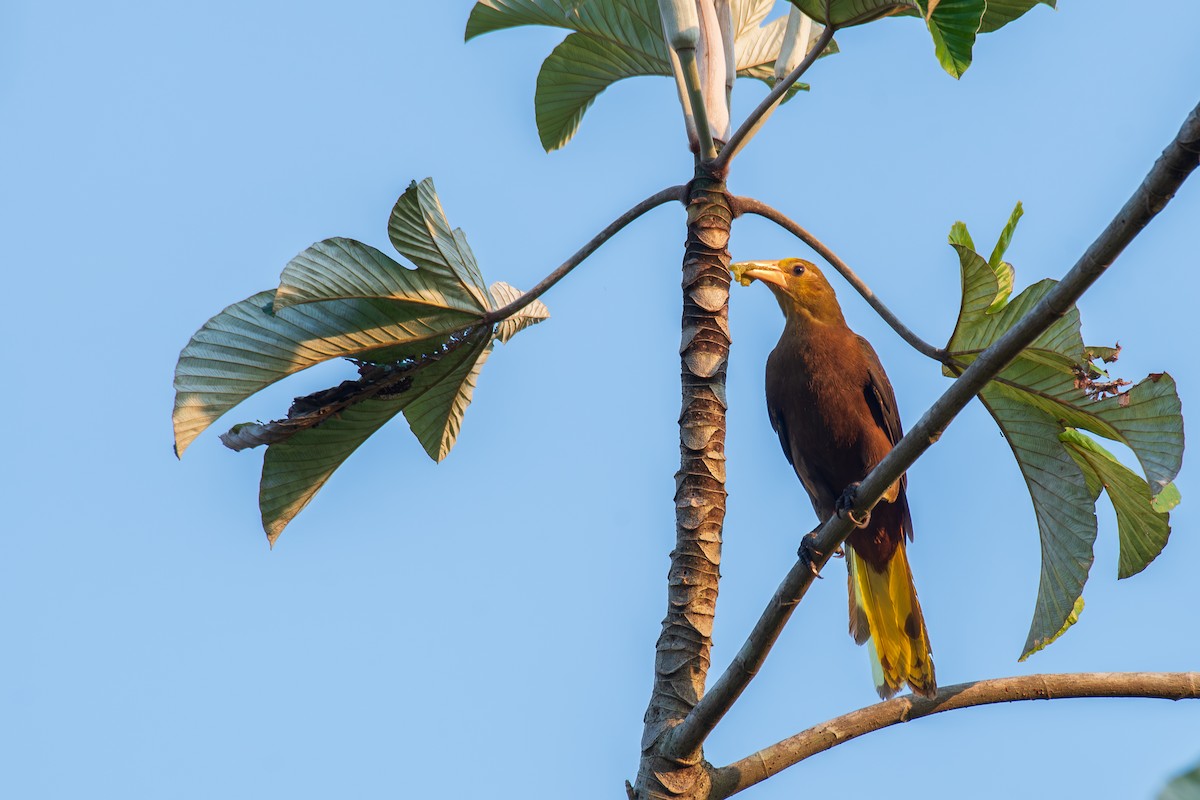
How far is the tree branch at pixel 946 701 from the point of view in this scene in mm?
3301

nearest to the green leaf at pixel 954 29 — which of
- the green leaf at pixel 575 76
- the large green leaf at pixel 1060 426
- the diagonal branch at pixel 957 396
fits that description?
the large green leaf at pixel 1060 426

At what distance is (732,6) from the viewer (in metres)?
4.74

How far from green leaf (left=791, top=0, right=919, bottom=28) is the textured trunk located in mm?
678

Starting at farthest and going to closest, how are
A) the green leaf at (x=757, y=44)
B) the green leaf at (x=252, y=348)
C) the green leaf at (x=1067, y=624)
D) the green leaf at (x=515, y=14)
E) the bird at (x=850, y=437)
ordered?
1. the green leaf at (x=757, y=44)
2. the bird at (x=850, y=437)
3. the green leaf at (x=515, y=14)
4. the green leaf at (x=1067, y=624)
5. the green leaf at (x=252, y=348)

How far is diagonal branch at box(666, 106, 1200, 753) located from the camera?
88.1 inches

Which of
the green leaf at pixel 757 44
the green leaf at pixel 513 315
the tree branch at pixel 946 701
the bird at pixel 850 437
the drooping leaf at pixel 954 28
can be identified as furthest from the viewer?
the green leaf at pixel 757 44

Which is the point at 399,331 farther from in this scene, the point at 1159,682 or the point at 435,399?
the point at 1159,682

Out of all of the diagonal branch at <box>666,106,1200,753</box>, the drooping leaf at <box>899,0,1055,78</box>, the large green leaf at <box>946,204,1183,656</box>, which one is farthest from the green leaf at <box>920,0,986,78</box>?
the diagonal branch at <box>666,106,1200,753</box>

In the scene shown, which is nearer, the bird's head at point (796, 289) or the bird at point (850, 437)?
the bird at point (850, 437)

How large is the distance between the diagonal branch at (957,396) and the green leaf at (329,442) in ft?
4.67

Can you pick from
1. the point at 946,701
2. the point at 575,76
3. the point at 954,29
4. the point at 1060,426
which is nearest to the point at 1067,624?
the point at 946,701

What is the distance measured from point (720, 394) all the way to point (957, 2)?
138 centimetres

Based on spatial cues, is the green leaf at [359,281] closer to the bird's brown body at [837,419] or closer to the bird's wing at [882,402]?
the bird's brown body at [837,419]

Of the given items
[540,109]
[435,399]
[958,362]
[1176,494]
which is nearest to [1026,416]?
[958,362]
